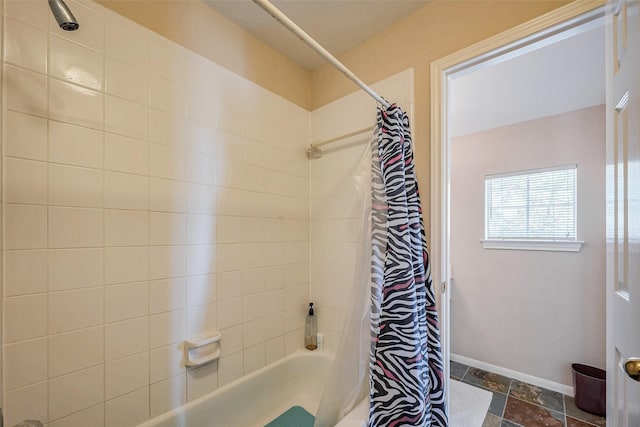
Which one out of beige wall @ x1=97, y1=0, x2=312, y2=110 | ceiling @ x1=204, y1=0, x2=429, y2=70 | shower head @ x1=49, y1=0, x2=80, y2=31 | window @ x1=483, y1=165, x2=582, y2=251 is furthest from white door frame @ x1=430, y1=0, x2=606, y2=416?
window @ x1=483, y1=165, x2=582, y2=251

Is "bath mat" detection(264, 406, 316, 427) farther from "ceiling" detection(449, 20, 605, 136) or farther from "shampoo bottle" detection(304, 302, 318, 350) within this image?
"ceiling" detection(449, 20, 605, 136)

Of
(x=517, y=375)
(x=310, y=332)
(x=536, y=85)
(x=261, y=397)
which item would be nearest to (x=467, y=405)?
(x=517, y=375)

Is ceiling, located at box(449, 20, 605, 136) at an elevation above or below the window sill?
above

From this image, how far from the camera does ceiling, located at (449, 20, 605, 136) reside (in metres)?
1.47

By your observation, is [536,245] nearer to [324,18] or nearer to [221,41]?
[324,18]

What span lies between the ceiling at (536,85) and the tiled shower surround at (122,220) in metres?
1.33

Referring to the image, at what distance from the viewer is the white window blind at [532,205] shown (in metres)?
2.18

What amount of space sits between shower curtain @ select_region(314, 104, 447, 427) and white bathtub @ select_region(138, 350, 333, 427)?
1.37 ft

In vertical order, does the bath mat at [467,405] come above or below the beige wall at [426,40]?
below

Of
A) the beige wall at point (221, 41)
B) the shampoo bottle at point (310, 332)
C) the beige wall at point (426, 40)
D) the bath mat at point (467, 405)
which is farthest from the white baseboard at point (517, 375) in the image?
the beige wall at point (221, 41)

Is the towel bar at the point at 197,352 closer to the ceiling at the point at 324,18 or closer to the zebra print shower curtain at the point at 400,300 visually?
the zebra print shower curtain at the point at 400,300

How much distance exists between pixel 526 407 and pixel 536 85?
7.70 ft

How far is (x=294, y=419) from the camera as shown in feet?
4.68

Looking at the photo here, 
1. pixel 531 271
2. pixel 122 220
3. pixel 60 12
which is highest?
pixel 60 12
